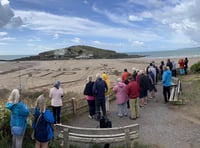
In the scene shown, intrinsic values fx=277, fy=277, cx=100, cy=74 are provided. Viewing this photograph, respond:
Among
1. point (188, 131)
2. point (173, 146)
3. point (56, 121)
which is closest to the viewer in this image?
point (173, 146)

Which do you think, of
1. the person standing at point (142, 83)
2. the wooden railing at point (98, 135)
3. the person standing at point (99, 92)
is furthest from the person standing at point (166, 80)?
the wooden railing at point (98, 135)

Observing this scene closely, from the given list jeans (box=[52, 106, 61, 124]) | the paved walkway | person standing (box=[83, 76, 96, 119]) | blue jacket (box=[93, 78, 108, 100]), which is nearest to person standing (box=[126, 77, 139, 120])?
the paved walkway

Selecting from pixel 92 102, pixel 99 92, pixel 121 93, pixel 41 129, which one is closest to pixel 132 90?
pixel 121 93

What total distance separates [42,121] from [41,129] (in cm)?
19

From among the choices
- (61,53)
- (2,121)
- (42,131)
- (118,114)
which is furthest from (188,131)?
(61,53)

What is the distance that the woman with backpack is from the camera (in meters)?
5.49

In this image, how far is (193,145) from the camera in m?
7.30

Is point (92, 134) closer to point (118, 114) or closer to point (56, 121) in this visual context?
point (56, 121)

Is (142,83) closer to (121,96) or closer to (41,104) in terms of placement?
(121,96)

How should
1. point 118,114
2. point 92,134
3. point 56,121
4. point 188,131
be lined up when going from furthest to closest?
point 118,114, point 56,121, point 188,131, point 92,134

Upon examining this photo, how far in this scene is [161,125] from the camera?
9156mm

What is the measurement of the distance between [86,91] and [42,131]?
4348mm

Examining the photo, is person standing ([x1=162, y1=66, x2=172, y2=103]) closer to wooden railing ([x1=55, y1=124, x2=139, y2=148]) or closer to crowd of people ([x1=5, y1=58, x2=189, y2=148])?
crowd of people ([x1=5, y1=58, x2=189, y2=148])

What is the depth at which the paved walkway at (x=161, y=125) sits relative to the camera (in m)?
7.59
